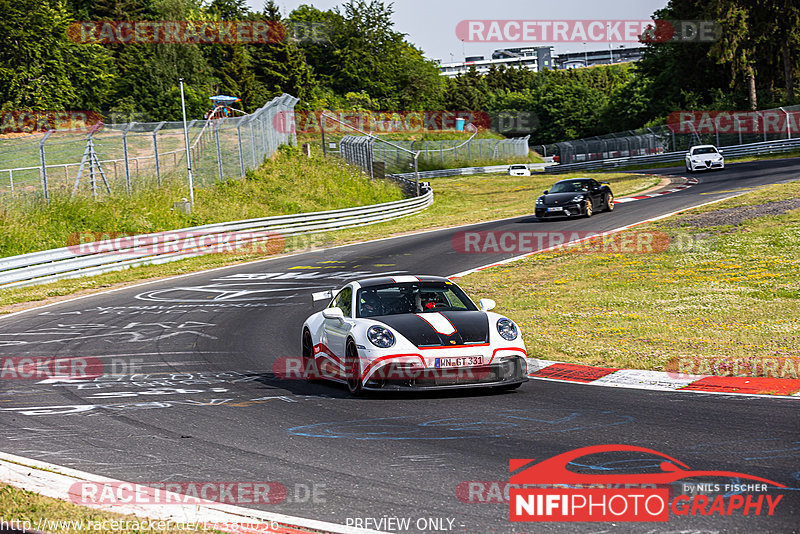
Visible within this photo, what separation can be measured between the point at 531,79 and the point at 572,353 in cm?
13954

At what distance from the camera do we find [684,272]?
16719mm

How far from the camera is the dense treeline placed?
197 ft

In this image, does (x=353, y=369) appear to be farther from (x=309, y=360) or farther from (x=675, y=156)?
(x=675, y=156)

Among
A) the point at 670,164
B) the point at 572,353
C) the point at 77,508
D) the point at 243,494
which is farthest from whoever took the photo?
the point at 670,164

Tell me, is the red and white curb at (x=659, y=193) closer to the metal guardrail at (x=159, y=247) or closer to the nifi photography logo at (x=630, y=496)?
the metal guardrail at (x=159, y=247)

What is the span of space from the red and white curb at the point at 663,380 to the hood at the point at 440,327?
1.23m

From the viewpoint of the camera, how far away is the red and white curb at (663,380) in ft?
25.9

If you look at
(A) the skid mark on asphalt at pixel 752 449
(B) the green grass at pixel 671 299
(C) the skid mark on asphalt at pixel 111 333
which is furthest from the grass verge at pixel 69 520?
(C) the skid mark on asphalt at pixel 111 333

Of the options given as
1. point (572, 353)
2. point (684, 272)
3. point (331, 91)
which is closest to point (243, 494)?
point (572, 353)

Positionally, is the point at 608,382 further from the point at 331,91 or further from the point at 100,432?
the point at 331,91

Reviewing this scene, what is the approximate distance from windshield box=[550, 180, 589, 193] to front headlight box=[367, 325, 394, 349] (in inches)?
835

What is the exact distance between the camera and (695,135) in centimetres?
5956

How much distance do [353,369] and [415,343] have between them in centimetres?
77

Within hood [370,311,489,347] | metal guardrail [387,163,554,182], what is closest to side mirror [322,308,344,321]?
hood [370,311,489,347]
